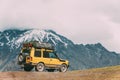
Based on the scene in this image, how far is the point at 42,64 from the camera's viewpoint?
44031 millimetres

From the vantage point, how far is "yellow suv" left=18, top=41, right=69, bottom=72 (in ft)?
143

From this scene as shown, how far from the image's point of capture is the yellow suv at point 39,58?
43.4 metres

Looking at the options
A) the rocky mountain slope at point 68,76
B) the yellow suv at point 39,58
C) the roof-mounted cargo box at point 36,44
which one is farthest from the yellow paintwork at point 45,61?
the rocky mountain slope at point 68,76

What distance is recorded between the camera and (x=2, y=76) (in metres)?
34.0

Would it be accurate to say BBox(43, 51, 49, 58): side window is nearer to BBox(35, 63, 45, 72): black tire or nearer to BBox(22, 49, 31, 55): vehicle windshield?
BBox(35, 63, 45, 72): black tire

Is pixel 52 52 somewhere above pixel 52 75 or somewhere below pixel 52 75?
above

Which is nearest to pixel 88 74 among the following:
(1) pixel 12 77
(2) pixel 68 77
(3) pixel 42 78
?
(2) pixel 68 77

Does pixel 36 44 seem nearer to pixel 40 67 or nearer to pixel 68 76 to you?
pixel 40 67

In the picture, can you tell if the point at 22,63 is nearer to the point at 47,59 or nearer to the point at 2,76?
the point at 47,59

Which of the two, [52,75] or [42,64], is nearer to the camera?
[52,75]

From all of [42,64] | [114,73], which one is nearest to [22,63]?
[42,64]

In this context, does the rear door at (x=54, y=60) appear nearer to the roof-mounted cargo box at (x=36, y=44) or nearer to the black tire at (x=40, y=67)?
the roof-mounted cargo box at (x=36, y=44)

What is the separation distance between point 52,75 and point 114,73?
17.8 feet

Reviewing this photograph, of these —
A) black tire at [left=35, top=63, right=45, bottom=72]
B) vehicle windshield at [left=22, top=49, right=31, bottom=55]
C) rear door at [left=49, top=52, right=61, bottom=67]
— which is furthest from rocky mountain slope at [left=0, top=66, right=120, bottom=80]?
rear door at [left=49, top=52, right=61, bottom=67]
